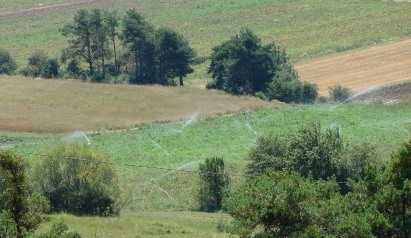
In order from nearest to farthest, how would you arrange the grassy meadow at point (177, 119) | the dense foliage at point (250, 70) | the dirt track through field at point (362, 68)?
the grassy meadow at point (177, 119) < the dense foliage at point (250, 70) < the dirt track through field at point (362, 68)

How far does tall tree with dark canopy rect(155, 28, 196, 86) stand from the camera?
79.4m

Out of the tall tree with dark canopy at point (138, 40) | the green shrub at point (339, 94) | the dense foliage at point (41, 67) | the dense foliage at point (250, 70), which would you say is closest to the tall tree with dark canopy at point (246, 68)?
the dense foliage at point (250, 70)

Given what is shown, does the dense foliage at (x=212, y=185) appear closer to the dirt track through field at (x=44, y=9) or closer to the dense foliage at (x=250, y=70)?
the dense foliage at (x=250, y=70)

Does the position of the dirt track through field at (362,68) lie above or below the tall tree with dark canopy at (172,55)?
below

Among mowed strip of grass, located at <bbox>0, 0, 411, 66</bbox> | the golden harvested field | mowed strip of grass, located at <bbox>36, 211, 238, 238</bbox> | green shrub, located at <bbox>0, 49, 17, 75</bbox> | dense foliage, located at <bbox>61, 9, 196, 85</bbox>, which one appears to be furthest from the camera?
mowed strip of grass, located at <bbox>0, 0, 411, 66</bbox>

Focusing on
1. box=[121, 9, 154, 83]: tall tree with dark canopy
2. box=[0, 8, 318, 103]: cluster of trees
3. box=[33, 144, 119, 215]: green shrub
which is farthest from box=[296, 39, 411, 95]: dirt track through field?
box=[33, 144, 119, 215]: green shrub

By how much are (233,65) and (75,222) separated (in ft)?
116

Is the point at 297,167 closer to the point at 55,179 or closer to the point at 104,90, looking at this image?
the point at 55,179

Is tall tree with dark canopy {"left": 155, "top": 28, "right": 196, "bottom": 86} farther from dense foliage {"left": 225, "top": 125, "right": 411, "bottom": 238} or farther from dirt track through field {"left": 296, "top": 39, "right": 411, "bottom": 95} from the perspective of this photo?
dense foliage {"left": 225, "top": 125, "right": 411, "bottom": 238}

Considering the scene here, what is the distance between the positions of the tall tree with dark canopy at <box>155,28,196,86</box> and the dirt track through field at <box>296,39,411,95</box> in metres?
7.89

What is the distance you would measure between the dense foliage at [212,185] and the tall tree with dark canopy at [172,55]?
30.3 meters

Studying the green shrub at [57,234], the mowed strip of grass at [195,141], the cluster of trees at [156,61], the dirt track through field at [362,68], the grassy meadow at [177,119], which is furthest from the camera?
the dirt track through field at [362,68]

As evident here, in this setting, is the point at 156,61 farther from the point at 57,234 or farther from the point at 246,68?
the point at 57,234

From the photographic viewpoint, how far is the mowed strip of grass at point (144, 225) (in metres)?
39.7
